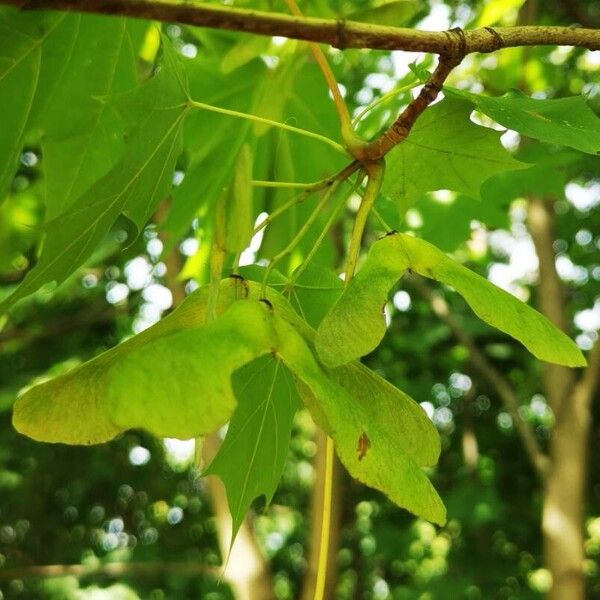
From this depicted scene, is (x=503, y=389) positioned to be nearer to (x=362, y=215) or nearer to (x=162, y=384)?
A: (x=362, y=215)

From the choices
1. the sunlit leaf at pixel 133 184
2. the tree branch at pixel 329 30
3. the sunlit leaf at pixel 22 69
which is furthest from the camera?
the sunlit leaf at pixel 22 69

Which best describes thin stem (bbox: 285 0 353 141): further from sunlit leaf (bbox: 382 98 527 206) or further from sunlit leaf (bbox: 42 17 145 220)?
sunlit leaf (bbox: 42 17 145 220)

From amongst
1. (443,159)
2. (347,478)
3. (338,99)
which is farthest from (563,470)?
(338,99)

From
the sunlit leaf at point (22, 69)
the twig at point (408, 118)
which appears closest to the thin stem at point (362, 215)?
the twig at point (408, 118)

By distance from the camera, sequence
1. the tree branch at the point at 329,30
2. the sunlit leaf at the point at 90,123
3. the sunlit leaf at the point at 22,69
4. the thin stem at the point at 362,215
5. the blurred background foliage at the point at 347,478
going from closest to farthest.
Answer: the tree branch at the point at 329,30 → the thin stem at the point at 362,215 → the sunlit leaf at the point at 22,69 → the sunlit leaf at the point at 90,123 → the blurred background foliage at the point at 347,478

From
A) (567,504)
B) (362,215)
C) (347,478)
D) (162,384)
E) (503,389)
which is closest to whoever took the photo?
(162,384)

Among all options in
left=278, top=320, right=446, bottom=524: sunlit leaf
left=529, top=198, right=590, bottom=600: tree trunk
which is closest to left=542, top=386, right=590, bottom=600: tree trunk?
left=529, top=198, right=590, bottom=600: tree trunk

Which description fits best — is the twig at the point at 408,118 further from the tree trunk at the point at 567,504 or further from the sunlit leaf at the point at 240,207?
the tree trunk at the point at 567,504
